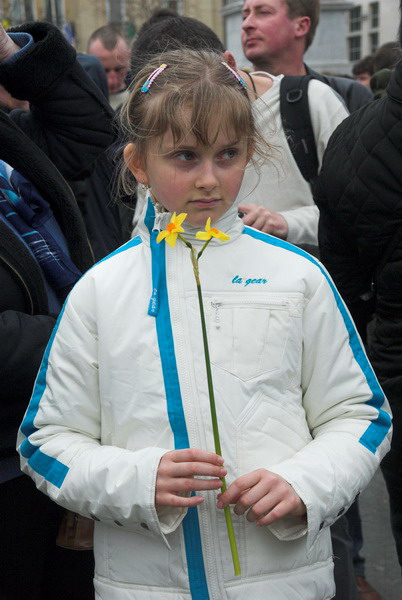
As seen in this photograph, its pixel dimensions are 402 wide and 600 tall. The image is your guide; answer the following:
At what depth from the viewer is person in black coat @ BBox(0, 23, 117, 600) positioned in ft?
7.29

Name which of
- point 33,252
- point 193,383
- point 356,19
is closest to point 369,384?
point 193,383

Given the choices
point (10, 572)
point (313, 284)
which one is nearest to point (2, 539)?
point (10, 572)

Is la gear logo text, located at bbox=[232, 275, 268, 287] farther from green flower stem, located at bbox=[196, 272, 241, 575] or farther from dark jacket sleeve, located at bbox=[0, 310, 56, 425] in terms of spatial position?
dark jacket sleeve, located at bbox=[0, 310, 56, 425]

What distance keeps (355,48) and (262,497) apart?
33.7m

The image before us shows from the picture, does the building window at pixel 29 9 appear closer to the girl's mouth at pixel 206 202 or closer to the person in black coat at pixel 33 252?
the person in black coat at pixel 33 252

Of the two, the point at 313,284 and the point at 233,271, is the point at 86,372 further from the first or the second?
the point at 313,284

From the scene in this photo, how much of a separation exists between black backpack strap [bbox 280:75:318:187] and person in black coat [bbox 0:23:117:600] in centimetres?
71

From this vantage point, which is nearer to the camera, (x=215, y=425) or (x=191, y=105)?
(x=215, y=425)

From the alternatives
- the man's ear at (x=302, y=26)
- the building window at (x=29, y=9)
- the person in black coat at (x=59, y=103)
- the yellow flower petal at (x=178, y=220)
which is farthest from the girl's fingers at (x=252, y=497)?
the building window at (x=29, y=9)

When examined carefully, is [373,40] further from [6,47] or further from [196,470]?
[196,470]

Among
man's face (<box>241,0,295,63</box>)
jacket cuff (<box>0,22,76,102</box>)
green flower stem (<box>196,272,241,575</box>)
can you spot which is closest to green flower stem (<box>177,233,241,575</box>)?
green flower stem (<box>196,272,241,575</box>)

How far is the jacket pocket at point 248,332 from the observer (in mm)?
1903

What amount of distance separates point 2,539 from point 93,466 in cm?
58

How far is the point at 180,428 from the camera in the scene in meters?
1.87
